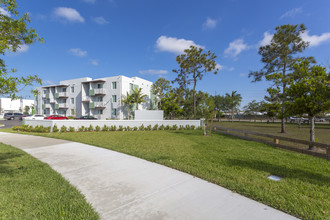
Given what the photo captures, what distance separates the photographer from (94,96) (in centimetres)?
3123

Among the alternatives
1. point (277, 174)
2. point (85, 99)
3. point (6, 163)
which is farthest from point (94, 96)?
point (277, 174)

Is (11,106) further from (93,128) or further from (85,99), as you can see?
(93,128)

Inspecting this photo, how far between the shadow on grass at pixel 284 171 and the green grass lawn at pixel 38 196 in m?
4.57

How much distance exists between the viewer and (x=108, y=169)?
15.1 feet

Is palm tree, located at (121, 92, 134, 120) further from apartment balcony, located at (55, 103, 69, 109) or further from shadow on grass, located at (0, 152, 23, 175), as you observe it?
shadow on grass, located at (0, 152, 23, 175)

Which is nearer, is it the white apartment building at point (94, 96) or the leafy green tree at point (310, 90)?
the leafy green tree at point (310, 90)

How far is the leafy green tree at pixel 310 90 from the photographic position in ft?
24.0

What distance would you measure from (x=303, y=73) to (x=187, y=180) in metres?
9.14

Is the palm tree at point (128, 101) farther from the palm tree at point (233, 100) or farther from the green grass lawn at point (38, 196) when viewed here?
the palm tree at point (233, 100)

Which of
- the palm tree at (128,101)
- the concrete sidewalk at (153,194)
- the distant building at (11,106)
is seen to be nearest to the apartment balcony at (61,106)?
the palm tree at (128,101)

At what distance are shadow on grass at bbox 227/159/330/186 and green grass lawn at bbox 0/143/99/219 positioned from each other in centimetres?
457

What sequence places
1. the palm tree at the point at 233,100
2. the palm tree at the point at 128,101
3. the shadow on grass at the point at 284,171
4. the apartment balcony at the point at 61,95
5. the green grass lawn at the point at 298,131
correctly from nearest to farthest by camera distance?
the shadow on grass at the point at 284,171, the green grass lawn at the point at 298,131, the palm tree at the point at 128,101, the apartment balcony at the point at 61,95, the palm tree at the point at 233,100

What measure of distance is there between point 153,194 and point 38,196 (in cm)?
235

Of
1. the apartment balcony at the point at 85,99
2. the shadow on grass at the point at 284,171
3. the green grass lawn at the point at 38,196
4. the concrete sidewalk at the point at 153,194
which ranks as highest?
Result: the apartment balcony at the point at 85,99
